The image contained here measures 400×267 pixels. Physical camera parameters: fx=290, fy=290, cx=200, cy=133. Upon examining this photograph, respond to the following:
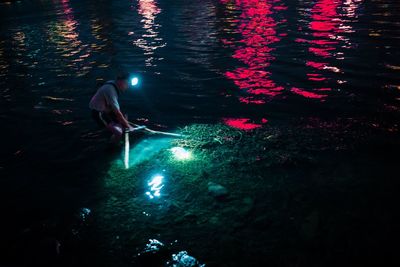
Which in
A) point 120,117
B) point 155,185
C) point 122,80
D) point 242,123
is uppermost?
point 122,80

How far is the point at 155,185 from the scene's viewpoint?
6.59 m

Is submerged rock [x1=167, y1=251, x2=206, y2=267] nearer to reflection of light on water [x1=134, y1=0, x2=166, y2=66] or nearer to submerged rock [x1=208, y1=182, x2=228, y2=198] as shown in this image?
submerged rock [x1=208, y1=182, x2=228, y2=198]

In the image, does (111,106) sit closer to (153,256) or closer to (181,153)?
(181,153)

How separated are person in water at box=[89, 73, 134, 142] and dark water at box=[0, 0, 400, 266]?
90 cm

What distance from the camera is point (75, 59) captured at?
1847 cm

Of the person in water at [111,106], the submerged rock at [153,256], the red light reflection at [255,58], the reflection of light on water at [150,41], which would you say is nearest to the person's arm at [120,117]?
the person in water at [111,106]

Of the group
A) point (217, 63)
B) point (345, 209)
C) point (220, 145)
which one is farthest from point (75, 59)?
point (345, 209)

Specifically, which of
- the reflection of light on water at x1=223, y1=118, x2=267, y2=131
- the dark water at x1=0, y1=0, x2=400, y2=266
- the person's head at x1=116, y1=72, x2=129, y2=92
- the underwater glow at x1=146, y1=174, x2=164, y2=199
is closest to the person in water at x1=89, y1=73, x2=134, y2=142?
the person's head at x1=116, y1=72, x2=129, y2=92

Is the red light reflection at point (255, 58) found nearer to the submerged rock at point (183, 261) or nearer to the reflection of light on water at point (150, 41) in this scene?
the reflection of light on water at point (150, 41)

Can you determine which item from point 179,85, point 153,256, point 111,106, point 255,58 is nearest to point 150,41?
point 255,58

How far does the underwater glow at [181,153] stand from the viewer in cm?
755

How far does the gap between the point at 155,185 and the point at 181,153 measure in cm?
143

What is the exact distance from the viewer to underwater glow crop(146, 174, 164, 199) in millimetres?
6289

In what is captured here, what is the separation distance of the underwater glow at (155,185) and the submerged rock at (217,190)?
112 cm
